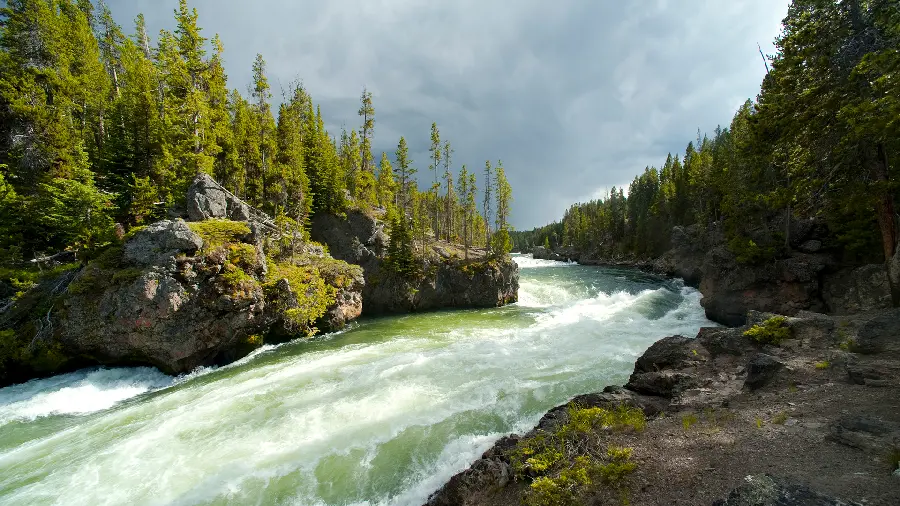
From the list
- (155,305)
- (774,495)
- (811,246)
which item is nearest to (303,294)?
(155,305)

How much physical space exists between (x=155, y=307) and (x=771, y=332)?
2413cm

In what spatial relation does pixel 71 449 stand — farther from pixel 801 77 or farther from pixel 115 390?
pixel 801 77

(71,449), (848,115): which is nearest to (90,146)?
(71,449)

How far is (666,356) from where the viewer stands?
35.3 feet

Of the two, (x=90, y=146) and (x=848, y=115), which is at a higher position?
(x=90, y=146)

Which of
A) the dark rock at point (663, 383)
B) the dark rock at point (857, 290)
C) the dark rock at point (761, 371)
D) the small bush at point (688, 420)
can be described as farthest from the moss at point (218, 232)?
the dark rock at point (857, 290)

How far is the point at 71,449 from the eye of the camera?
401 inches

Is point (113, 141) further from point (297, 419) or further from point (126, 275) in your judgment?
point (297, 419)

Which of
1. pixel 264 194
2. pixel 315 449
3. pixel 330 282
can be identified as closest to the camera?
pixel 315 449

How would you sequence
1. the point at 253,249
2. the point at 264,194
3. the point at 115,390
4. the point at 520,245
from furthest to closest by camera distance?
the point at 520,245
the point at 264,194
the point at 253,249
the point at 115,390

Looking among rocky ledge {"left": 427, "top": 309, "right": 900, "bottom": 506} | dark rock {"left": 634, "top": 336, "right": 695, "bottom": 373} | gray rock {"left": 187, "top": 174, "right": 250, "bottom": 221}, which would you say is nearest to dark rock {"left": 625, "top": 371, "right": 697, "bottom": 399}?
rocky ledge {"left": 427, "top": 309, "right": 900, "bottom": 506}

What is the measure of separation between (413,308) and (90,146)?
28.7 m

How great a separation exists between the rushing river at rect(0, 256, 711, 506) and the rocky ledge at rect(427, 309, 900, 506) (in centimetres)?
248

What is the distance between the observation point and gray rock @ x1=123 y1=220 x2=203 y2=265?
16281 mm
